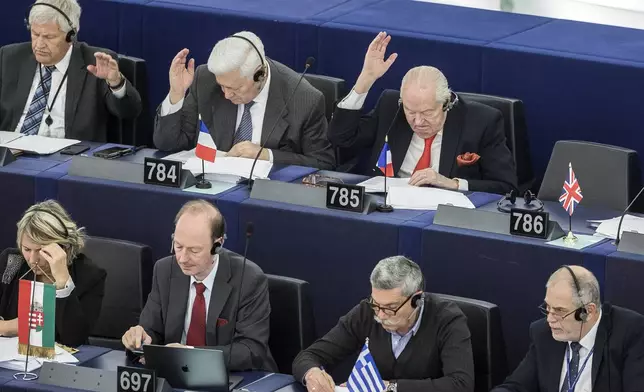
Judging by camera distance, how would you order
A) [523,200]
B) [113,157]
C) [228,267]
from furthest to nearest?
[113,157], [523,200], [228,267]

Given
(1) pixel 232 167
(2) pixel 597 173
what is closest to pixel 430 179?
(2) pixel 597 173

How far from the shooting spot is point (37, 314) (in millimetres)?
5523

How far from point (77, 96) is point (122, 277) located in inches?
52.9

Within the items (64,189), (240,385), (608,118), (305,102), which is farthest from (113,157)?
(608,118)

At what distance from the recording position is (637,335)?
5.38 m

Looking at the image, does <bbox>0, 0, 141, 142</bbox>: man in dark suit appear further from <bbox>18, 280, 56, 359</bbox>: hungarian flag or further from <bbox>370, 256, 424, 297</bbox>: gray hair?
<bbox>370, 256, 424, 297</bbox>: gray hair

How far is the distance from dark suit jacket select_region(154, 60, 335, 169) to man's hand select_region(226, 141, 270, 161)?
106 millimetres

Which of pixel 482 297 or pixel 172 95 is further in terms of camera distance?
pixel 172 95

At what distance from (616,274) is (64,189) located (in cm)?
218

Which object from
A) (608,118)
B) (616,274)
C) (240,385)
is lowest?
(240,385)

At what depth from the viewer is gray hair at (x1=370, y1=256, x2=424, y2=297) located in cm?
551

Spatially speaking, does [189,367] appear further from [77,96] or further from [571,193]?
[77,96]

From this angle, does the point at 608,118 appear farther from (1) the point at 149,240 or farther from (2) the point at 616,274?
(1) the point at 149,240

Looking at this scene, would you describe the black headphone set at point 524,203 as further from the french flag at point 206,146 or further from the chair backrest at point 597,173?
the french flag at point 206,146
